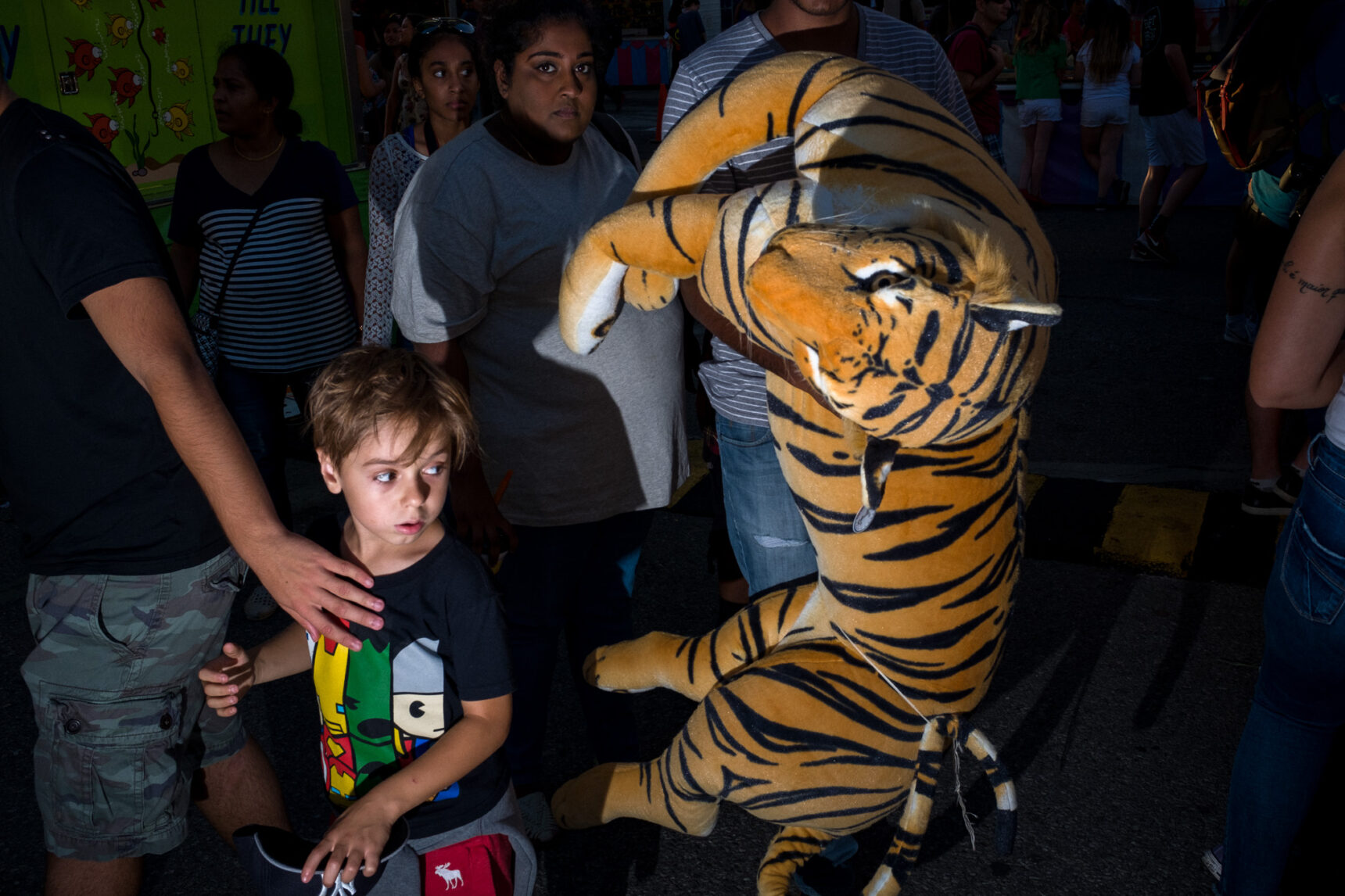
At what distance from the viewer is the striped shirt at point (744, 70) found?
2.10 m

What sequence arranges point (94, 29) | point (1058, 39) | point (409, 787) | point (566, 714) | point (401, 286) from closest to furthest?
1. point (409, 787)
2. point (401, 286)
3. point (566, 714)
4. point (94, 29)
5. point (1058, 39)

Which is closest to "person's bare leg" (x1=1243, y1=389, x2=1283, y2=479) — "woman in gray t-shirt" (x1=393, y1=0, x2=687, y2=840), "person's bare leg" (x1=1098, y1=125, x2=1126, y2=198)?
"woman in gray t-shirt" (x1=393, y1=0, x2=687, y2=840)

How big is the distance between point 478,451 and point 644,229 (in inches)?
22.9

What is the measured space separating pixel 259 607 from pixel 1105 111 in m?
9.00

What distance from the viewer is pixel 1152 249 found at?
8.37 metres

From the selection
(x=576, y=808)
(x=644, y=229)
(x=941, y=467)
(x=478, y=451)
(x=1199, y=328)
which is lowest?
(x=1199, y=328)

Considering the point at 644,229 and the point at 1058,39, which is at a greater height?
the point at 644,229

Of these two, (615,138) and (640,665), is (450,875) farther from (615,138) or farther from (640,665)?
(615,138)

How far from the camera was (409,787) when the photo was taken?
1.68m

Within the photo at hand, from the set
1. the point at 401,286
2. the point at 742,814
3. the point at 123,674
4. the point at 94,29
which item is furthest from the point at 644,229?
the point at 94,29

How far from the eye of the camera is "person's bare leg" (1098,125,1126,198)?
10016 mm

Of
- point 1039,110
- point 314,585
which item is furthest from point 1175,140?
point 314,585

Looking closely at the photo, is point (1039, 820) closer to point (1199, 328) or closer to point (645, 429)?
point (645, 429)

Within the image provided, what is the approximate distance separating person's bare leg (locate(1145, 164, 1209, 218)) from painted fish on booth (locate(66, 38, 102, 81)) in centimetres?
703
